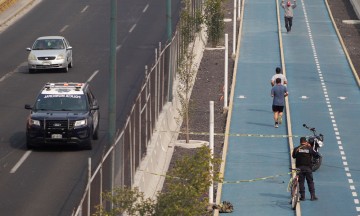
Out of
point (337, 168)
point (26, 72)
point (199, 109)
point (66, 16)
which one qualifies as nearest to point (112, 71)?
point (337, 168)

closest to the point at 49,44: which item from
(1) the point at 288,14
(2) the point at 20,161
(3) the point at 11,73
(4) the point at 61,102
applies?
(3) the point at 11,73

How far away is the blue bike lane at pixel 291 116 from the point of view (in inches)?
1164

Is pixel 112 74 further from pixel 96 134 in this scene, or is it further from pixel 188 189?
pixel 96 134

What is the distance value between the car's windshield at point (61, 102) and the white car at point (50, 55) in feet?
46.0

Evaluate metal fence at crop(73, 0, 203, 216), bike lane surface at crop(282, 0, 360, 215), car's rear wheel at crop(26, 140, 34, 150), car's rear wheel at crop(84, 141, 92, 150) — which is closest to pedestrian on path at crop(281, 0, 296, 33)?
bike lane surface at crop(282, 0, 360, 215)

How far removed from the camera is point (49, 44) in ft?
160

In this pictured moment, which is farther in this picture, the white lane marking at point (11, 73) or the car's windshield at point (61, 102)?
the white lane marking at point (11, 73)

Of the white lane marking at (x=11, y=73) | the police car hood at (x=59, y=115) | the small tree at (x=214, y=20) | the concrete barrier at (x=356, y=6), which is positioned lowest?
the concrete barrier at (x=356, y=6)

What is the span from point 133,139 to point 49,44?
71.4ft

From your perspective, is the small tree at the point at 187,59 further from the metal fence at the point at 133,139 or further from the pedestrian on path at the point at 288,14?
the pedestrian on path at the point at 288,14

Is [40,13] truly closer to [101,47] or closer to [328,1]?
[101,47]

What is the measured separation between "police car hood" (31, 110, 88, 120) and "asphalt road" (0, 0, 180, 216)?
96cm

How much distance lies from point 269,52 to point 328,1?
697 inches

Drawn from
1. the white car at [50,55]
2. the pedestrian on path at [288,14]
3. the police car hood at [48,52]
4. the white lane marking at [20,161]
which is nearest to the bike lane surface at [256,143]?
the pedestrian on path at [288,14]
